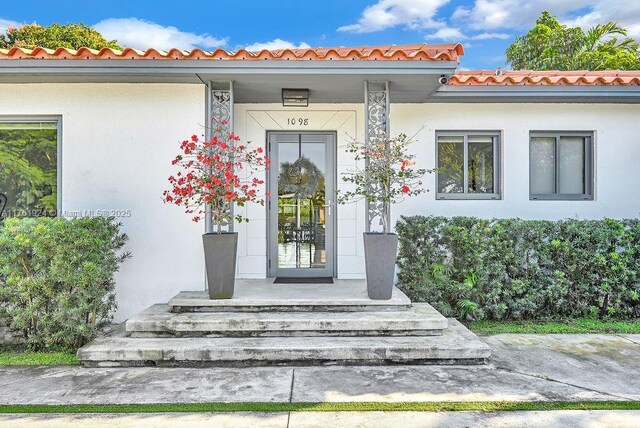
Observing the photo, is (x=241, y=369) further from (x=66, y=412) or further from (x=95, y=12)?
(x=95, y=12)

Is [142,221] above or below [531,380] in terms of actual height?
above

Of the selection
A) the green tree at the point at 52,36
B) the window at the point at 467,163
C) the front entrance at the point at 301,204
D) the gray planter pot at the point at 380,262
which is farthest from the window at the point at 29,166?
the green tree at the point at 52,36

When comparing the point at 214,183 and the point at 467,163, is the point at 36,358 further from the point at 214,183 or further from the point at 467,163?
the point at 467,163

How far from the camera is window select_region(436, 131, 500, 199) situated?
6809mm

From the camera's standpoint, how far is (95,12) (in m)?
17.7

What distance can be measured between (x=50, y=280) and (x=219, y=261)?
1.78m

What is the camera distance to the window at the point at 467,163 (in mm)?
6809

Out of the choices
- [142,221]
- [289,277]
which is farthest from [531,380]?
[142,221]

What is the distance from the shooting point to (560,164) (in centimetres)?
682

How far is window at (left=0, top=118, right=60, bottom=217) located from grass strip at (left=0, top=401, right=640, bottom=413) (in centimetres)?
339

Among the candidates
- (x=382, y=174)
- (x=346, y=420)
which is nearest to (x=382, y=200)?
(x=382, y=174)

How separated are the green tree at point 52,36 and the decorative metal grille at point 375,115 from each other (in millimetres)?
18711

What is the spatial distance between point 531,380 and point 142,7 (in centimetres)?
1718

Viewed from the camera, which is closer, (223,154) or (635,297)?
(223,154)
